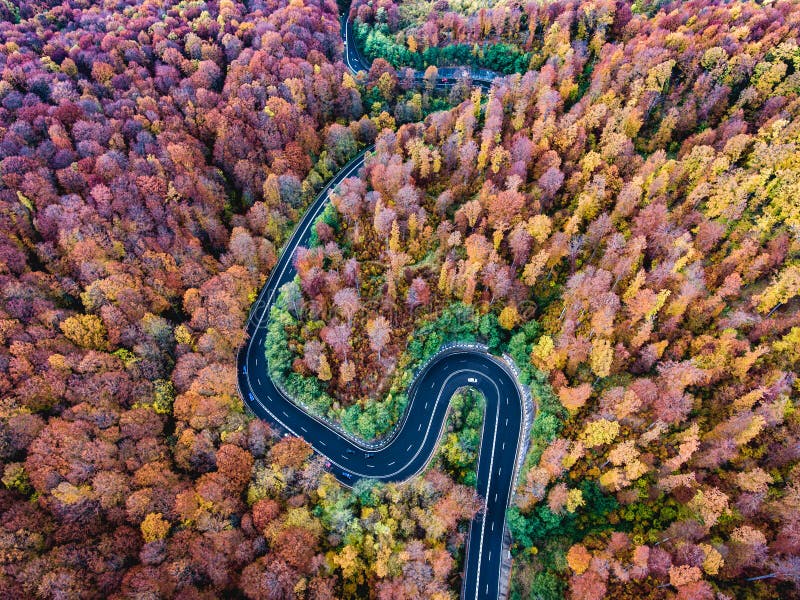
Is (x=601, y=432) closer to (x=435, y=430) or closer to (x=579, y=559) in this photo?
(x=579, y=559)

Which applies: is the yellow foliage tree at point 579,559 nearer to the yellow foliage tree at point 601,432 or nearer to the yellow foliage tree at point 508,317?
the yellow foliage tree at point 601,432

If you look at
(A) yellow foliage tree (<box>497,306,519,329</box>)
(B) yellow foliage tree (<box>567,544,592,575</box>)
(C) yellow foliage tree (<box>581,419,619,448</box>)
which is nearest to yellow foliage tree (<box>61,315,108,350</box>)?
(A) yellow foliage tree (<box>497,306,519,329</box>)

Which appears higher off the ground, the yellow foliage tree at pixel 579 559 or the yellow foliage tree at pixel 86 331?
the yellow foliage tree at pixel 86 331

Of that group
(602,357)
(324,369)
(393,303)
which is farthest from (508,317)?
(324,369)

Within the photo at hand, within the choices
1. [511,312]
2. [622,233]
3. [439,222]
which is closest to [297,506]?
[511,312]

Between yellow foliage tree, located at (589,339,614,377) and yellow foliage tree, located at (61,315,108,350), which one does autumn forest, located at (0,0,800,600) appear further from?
yellow foliage tree, located at (589,339,614,377)

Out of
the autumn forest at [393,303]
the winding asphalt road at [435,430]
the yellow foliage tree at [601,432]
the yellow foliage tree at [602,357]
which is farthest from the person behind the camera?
the yellow foliage tree at [602,357]

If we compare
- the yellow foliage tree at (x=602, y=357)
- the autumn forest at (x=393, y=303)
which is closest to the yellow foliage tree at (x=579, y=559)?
the autumn forest at (x=393, y=303)
